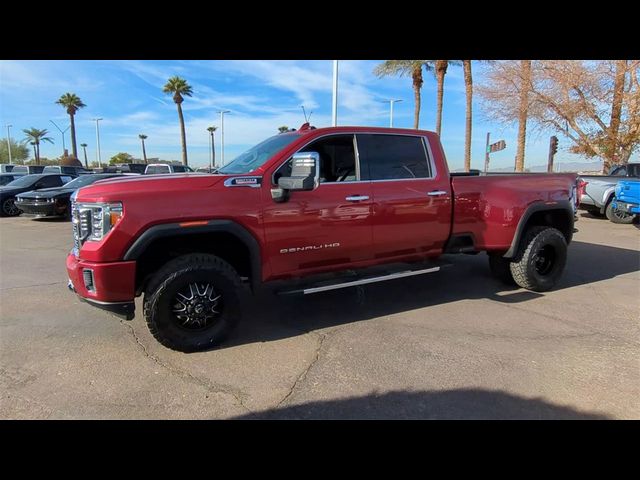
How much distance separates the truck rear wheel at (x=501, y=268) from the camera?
5.96 m

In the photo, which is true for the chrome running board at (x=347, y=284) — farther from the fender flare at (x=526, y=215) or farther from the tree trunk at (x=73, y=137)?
the tree trunk at (x=73, y=137)

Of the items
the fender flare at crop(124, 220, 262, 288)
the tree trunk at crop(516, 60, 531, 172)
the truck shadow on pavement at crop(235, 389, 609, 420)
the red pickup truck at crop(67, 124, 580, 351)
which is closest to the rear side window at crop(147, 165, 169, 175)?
the red pickup truck at crop(67, 124, 580, 351)

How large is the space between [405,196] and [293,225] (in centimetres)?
146

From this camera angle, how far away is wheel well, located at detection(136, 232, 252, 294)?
3.86 meters

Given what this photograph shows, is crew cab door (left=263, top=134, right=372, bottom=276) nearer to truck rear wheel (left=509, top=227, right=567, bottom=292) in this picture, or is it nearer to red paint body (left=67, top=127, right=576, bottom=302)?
red paint body (left=67, top=127, right=576, bottom=302)

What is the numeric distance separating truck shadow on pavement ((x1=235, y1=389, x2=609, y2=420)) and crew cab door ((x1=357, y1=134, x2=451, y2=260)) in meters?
1.97

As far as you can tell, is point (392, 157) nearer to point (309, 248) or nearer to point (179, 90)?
point (309, 248)

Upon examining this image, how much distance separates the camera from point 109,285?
3492 mm

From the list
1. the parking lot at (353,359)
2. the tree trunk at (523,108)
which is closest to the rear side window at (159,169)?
the parking lot at (353,359)

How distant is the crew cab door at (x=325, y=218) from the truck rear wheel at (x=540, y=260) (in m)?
2.38

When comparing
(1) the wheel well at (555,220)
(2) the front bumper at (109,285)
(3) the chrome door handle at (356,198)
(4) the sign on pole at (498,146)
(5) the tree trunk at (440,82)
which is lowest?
(2) the front bumper at (109,285)
